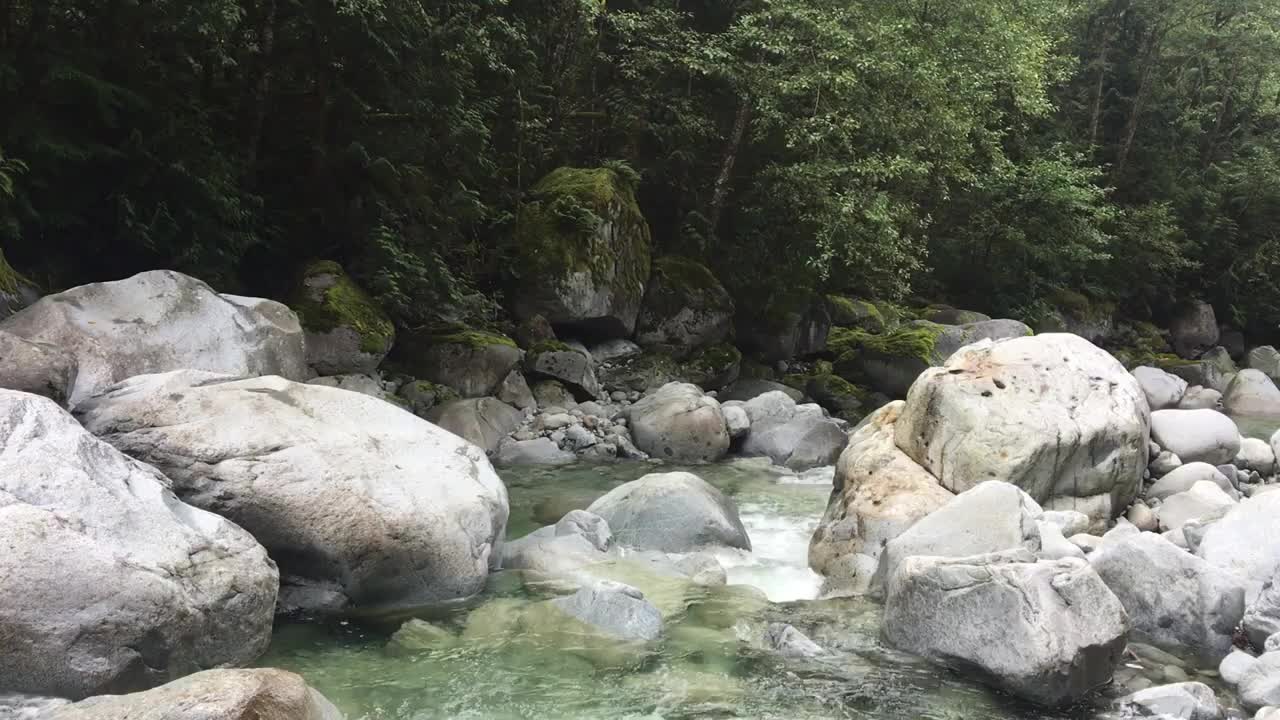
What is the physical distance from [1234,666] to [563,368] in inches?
404

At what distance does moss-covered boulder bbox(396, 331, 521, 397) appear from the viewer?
43.2 ft

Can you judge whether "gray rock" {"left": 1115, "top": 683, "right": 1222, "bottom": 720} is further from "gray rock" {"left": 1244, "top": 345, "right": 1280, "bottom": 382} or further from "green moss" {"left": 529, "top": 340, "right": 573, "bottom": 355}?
"gray rock" {"left": 1244, "top": 345, "right": 1280, "bottom": 382}

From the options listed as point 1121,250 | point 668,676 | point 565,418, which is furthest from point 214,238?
point 1121,250

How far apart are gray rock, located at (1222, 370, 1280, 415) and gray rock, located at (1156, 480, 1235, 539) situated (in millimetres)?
13929

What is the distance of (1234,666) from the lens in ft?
17.7

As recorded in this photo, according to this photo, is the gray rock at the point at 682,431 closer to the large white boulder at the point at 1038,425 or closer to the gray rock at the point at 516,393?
the gray rock at the point at 516,393

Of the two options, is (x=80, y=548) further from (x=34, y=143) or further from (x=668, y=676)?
(x=34, y=143)

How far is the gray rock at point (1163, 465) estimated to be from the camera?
29.1 ft

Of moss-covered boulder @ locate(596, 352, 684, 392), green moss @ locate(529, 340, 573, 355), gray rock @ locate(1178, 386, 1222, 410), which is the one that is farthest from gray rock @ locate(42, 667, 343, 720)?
gray rock @ locate(1178, 386, 1222, 410)

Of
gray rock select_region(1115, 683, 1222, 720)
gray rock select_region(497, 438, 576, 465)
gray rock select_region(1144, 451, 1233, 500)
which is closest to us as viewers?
gray rock select_region(1115, 683, 1222, 720)

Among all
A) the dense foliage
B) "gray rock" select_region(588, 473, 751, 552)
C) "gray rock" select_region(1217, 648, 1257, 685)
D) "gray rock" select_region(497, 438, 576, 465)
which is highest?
the dense foliage

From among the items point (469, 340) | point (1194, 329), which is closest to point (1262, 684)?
point (469, 340)

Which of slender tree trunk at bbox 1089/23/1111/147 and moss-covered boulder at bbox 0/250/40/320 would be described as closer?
moss-covered boulder at bbox 0/250/40/320

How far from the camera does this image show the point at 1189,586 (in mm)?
6027
